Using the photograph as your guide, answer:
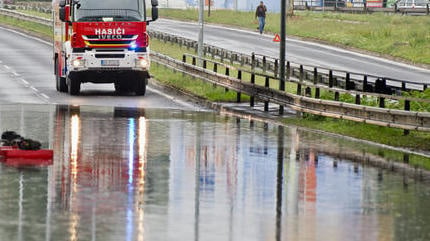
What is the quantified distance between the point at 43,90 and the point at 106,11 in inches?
174

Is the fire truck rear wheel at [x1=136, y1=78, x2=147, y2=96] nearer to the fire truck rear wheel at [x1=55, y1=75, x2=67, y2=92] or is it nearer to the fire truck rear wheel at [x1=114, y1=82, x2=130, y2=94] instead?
the fire truck rear wheel at [x1=114, y1=82, x2=130, y2=94]

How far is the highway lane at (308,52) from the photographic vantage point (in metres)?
63.1

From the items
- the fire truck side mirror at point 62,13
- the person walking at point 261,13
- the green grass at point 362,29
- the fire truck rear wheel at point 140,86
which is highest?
the fire truck side mirror at point 62,13

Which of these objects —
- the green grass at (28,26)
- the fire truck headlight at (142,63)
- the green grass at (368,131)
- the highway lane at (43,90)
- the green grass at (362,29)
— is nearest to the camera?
the green grass at (368,131)

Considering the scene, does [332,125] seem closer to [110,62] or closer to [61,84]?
[110,62]

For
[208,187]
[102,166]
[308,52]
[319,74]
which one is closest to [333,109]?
[102,166]

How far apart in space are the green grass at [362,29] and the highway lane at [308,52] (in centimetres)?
145

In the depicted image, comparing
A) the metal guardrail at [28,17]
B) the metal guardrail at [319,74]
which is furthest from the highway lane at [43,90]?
the metal guardrail at [28,17]

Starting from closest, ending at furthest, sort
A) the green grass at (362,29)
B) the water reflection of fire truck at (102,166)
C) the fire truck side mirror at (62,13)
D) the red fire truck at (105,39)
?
1. the water reflection of fire truck at (102,166)
2. the fire truck side mirror at (62,13)
3. the red fire truck at (105,39)
4. the green grass at (362,29)

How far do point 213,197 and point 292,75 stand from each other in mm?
34558

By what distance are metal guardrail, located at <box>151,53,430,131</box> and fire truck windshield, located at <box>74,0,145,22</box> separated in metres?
3.27

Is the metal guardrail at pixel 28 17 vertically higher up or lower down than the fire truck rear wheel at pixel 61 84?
lower down

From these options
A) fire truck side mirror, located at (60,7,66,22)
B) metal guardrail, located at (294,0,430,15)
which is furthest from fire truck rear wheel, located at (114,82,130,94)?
metal guardrail, located at (294,0,430,15)

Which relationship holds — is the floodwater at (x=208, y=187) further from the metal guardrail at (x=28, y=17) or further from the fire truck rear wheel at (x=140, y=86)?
the metal guardrail at (x=28, y=17)
